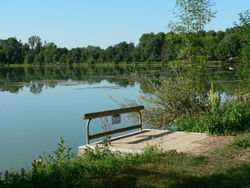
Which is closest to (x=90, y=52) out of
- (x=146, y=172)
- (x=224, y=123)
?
(x=224, y=123)

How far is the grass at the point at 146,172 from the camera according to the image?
540cm

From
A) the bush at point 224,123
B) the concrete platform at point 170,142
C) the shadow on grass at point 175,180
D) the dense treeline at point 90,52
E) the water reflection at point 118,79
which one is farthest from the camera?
the dense treeline at point 90,52

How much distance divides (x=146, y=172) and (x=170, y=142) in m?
3.22

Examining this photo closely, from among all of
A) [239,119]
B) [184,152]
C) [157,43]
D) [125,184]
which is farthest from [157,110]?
[157,43]

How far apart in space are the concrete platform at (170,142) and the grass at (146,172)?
0.68 m

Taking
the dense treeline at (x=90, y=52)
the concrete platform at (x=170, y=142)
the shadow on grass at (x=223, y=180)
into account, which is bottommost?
the concrete platform at (x=170, y=142)

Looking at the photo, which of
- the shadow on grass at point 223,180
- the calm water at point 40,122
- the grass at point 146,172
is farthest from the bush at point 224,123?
the calm water at point 40,122

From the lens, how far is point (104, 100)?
85.8 ft

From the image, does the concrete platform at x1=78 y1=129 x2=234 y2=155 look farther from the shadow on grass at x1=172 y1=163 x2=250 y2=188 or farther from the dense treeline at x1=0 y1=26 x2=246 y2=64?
the dense treeline at x1=0 y1=26 x2=246 y2=64

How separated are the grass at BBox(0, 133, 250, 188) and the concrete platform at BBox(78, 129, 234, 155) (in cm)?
68

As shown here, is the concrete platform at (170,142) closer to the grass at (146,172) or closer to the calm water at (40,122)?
the grass at (146,172)

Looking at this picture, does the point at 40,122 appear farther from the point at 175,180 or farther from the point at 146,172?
the point at 175,180

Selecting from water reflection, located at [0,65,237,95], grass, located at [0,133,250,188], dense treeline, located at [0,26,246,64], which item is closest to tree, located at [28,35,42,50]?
dense treeline, located at [0,26,246,64]

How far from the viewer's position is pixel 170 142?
9180 millimetres
